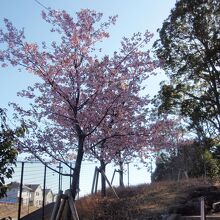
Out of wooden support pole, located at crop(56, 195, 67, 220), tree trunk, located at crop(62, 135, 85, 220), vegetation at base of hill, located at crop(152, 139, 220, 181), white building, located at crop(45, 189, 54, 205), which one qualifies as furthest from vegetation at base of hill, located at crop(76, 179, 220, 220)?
vegetation at base of hill, located at crop(152, 139, 220, 181)

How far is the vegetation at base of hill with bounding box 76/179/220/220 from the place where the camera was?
10.7m

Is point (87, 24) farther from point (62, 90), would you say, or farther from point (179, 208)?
point (179, 208)

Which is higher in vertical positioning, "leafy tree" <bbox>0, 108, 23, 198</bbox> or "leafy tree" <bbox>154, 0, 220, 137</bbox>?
"leafy tree" <bbox>154, 0, 220, 137</bbox>

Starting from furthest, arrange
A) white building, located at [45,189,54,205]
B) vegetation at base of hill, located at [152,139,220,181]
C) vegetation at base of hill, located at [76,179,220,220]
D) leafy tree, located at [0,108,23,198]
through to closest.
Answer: vegetation at base of hill, located at [152,139,220,181], white building, located at [45,189,54,205], vegetation at base of hill, located at [76,179,220,220], leafy tree, located at [0,108,23,198]

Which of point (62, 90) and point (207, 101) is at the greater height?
point (207, 101)

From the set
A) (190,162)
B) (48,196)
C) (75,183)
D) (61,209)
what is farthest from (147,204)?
(190,162)

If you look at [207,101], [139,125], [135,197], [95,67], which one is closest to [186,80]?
[207,101]

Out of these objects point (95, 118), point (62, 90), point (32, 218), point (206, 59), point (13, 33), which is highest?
point (206, 59)

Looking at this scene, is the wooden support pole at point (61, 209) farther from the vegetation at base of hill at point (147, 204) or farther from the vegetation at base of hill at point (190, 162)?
A: the vegetation at base of hill at point (190, 162)

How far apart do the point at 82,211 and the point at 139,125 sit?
2995 mm

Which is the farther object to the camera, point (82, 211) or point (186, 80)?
point (186, 80)

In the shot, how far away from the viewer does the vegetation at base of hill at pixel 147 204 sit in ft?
35.2

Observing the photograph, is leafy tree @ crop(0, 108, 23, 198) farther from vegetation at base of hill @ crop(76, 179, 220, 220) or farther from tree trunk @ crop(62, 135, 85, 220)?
vegetation at base of hill @ crop(76, 179, 220, 220)

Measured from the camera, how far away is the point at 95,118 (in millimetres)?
9227
